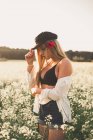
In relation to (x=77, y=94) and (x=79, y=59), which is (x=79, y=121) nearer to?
(x=77, y=94)

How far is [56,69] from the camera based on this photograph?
240 inches

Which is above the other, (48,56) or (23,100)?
(48,56)

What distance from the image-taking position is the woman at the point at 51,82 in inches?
236

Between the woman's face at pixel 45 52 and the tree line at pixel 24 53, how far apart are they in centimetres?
2078

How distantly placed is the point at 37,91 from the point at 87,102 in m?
2.71

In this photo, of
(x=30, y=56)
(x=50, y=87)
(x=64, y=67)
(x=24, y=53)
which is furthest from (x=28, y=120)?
(x=24, y=53)

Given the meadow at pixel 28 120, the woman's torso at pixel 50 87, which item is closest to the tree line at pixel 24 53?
the meadow at pixel 28 120

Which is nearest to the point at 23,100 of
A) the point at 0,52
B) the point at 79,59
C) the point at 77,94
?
the point at 77,94

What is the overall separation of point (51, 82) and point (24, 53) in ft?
72.2

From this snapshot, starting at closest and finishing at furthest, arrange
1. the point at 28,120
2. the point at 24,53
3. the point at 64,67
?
the point at 64,67 → the point at 28,120 → the point at 24,53

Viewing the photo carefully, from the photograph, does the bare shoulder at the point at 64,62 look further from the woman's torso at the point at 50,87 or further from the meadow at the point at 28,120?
the meadow at the point at 28,120

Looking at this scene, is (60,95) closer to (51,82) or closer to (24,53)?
(51,82)

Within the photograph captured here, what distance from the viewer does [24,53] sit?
92.1ft

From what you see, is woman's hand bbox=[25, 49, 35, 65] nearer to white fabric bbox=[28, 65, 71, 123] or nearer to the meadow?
white fabric bbox=[28, 65, 71, 123]
